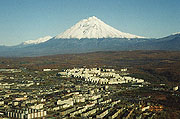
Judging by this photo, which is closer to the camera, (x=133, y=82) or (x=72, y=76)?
(x=133, y=82)

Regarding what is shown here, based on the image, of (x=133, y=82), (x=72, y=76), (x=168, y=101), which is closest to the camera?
(x=168, y=101)

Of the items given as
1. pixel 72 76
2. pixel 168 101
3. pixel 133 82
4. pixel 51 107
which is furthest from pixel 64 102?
pixel 72 76

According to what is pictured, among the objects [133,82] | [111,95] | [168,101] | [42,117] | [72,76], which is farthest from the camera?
[72,76]

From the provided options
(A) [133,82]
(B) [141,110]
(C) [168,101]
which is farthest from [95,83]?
(B) [141,110]

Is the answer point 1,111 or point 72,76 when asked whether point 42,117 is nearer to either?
point 1,111

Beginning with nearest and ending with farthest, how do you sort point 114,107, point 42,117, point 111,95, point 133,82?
point 42,117 < point 114,107 < point 111,95 < point 133,82

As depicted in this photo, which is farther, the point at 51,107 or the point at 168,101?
the point at 168,101

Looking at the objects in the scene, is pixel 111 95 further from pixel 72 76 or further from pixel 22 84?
pixel 72 76

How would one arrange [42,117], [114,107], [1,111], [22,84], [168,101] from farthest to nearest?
[22,84] < [168,101] < [114,107] < [1,111] < [42,117]
